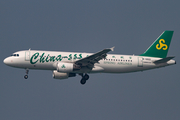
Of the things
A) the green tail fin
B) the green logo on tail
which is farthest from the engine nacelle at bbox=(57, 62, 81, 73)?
the green logo on tail

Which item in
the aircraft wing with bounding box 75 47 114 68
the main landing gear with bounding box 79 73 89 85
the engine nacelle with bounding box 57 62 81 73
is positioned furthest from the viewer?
the main landing gear with bounding box 79 73 89 85

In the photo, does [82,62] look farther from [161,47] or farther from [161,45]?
[161,45]

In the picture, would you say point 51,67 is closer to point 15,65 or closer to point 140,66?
point 15,65

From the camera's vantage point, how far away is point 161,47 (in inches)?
2056

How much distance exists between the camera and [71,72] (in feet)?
156

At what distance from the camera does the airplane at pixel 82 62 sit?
46.9 metres

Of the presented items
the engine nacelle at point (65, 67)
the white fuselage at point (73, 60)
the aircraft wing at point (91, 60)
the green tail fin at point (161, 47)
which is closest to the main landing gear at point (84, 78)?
the white fuselage at point (73, 60)

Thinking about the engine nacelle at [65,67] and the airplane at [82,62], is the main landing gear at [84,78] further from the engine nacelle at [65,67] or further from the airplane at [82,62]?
the engine nacelle at [65,67]

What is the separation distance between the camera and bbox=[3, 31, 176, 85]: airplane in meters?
46.9

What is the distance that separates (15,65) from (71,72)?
8.92 metres

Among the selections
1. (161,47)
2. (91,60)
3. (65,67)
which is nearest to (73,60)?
(65,67)

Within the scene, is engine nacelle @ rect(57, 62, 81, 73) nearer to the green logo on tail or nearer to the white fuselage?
the white fuselage

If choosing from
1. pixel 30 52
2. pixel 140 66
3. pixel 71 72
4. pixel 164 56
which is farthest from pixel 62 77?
pixel 164 56

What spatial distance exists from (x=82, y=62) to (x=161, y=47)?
14.7m
